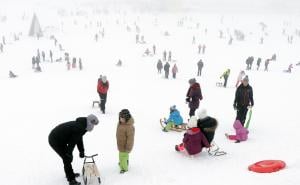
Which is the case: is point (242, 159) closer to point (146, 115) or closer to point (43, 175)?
point (43, 175)

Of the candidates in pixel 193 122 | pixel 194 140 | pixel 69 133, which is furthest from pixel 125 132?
pixel 194 140

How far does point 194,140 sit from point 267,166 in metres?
1.74

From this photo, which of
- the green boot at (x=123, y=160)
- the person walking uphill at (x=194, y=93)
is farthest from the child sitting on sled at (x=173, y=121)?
the green boot at (x=123, y=160)

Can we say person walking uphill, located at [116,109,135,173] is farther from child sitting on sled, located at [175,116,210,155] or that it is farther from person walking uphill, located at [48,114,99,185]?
child sitting on sled, located at [175,116,210,155]

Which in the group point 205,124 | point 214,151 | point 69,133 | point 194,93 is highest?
point 194,93

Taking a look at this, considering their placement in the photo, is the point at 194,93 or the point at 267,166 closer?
the point at 267,166

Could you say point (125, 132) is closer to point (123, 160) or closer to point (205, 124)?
point (123, 160)

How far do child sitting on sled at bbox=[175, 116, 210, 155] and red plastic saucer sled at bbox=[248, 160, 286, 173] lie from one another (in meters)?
1.25

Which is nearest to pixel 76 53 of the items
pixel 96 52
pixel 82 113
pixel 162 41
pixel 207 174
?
pixel 96 52

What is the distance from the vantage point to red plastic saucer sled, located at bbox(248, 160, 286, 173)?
7.33 m

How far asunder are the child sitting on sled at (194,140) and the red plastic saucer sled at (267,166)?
1253mm

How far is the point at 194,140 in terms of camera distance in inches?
328

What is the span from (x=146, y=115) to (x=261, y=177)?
22.9 ft

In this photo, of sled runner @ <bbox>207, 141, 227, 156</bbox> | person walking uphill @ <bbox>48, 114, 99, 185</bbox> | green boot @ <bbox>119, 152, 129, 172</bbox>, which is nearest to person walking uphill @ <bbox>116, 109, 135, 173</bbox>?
green boot @ <bbox>119, 152, 129, 172</bbox>
